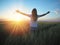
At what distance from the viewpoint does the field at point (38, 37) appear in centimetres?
299

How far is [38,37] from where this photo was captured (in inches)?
119

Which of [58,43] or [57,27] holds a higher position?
[57,27]

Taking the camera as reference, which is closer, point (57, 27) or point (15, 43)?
point (15, 43)

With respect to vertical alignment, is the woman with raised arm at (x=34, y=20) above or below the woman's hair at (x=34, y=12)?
below

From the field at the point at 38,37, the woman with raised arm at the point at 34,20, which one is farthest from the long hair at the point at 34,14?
the field at the point at 38,37

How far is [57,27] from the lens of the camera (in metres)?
3.25

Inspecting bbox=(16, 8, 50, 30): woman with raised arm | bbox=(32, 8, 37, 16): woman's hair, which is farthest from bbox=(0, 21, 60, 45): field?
bbox=(32, 8, 37, 16): woman's hair

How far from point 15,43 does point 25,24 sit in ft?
1.19

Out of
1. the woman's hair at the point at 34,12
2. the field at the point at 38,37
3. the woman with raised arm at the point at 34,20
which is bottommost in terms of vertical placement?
the field at the point at 38,37

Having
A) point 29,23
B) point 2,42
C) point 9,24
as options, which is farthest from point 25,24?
point 2,42

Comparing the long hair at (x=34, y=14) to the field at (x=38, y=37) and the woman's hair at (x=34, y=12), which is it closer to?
the woman's hair at (x=34, y=12)

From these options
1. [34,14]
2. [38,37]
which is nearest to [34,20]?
[34,14]

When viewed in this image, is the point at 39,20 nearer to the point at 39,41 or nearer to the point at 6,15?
the point at 39,41

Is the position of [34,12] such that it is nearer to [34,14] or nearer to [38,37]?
[34,14]
